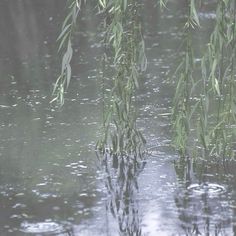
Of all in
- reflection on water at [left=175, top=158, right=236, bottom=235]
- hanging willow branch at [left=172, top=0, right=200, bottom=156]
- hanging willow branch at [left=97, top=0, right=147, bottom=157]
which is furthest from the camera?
hanging willow branch at [left=97, top=0, right=147, bottom=157]

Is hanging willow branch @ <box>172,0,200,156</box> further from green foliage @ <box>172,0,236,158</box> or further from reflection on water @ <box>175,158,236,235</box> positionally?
reflection on water @ <box>175,158,236,235</box>

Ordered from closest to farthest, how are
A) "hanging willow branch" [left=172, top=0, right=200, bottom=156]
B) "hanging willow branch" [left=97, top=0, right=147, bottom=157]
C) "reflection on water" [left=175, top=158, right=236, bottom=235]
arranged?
"reflection on water" [left=175, top=158, right=236, bottom=235]
"hanging willow branch" [left=172, top=0, right=200, bottom=156]
"hanging willow branch" [left=97, top=0, right=147, bottom=157]

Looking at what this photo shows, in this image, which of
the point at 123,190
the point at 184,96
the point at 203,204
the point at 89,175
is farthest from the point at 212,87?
the point at 89,175

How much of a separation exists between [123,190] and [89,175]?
0.32 m

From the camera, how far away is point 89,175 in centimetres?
417

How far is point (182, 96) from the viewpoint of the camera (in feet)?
13.1

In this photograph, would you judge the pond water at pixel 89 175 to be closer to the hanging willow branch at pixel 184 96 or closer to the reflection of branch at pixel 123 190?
the reflection of branch at pixel 123 190

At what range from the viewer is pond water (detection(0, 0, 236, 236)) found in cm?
355

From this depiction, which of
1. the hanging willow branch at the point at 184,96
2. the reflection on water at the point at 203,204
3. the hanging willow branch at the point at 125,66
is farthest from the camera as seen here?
the hanging willow branch at the point at 125,66

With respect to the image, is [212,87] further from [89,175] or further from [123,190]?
[89,175]

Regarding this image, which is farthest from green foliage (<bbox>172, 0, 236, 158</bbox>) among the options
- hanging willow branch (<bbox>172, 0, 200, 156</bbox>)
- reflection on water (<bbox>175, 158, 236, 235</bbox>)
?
reflection on water (<bbox>175, 158, 236, 235</bbox>)

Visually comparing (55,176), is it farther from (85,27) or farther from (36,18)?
(36,18)

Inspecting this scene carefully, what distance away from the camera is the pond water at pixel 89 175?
3.55 m

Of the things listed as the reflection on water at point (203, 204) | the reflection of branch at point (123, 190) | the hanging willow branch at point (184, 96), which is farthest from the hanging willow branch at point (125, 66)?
the reflection on water at point (203, 204)
